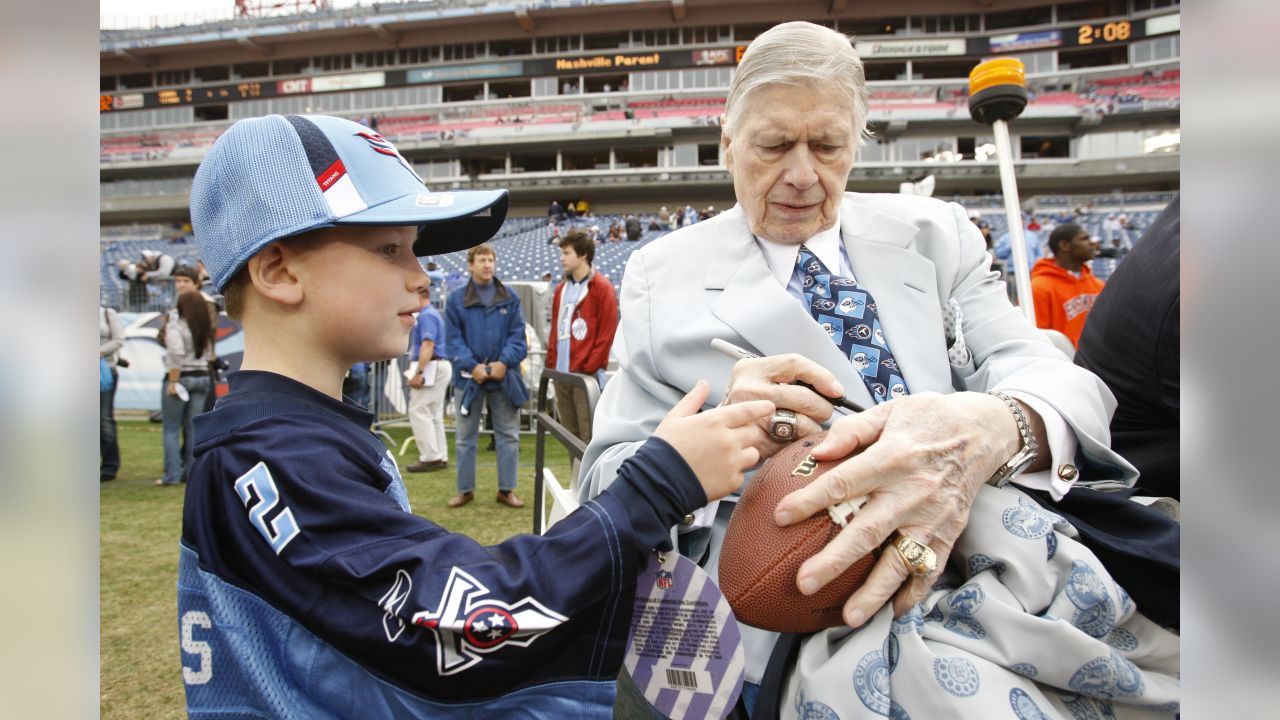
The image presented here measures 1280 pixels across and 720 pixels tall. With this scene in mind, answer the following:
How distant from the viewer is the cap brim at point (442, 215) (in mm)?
980

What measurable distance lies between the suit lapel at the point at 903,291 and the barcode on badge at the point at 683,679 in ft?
2.25

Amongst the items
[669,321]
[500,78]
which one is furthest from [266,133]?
[500,78]

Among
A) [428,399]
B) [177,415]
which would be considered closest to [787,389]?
[428,399]

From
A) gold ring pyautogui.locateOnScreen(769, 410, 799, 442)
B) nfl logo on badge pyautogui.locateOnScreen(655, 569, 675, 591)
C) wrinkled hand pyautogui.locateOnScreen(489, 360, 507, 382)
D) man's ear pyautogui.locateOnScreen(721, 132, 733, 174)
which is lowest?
wrinkled hand pyautogui.locateOnScreen(489, 360, 507, 382)

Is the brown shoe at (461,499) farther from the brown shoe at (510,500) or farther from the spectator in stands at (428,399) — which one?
the spectator in stands at (428,399)

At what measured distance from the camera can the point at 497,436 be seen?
5.11m

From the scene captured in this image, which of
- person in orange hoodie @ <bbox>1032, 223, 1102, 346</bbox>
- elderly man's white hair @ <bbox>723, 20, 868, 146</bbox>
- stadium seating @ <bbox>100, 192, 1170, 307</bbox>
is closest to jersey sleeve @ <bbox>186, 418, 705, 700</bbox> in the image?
elderly man's white hair @ <bbox>723, 20, 868, 146</bbox>

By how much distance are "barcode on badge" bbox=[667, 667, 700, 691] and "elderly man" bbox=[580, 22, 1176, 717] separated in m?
0.14

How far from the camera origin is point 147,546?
4141 mm

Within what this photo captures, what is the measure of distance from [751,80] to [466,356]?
4463mm

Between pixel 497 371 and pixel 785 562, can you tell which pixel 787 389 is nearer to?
pixel 785 562

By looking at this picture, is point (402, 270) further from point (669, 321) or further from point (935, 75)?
point (935, 75)

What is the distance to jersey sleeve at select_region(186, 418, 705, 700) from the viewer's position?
797 millimetres

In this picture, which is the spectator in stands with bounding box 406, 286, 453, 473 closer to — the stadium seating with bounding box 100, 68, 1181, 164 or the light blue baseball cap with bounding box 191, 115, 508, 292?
the light blue baseball cap with bounding box 191, 115, 508, 292
